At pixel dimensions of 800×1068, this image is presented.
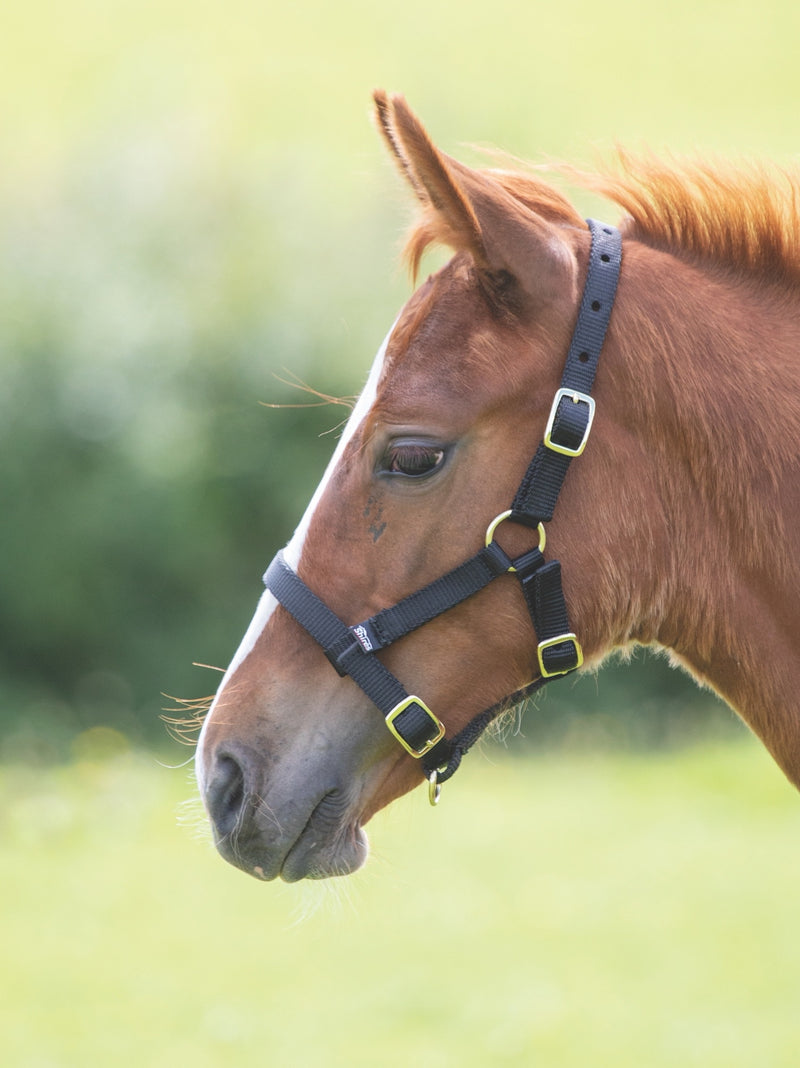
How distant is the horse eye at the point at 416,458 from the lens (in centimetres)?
264

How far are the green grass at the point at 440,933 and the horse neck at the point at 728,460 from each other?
2279 millimetres

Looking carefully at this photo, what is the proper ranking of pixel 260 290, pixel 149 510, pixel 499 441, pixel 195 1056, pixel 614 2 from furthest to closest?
1. pixel 614 2
2. pixel 260 290
3. pixel 149 510
4. pixel 195 1056
5. pixel 499 441

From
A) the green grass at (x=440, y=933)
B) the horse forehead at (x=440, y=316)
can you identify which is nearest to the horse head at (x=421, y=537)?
the horse forehead at (x=440, y=316)

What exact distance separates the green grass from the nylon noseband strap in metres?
1.93

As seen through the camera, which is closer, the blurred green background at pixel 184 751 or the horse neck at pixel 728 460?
the horse neck at pixel 728 460

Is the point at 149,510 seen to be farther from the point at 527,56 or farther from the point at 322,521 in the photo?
the point at 527,56

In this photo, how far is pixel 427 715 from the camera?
2.71 metres

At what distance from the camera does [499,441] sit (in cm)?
265

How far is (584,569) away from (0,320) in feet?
25.4

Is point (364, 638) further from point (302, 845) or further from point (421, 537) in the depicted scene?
point (302, 845)

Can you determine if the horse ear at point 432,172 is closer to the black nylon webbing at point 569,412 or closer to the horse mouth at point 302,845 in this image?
the black nylon webbing at point 569,412

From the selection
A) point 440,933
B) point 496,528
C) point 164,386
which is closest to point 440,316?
point 496,528

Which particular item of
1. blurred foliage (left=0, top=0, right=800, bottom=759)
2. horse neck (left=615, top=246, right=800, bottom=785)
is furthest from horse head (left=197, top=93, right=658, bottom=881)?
blurred foliage (left=0, top=0, right=800, bottom=759)

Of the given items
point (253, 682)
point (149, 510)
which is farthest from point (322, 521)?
point (149, 510)
